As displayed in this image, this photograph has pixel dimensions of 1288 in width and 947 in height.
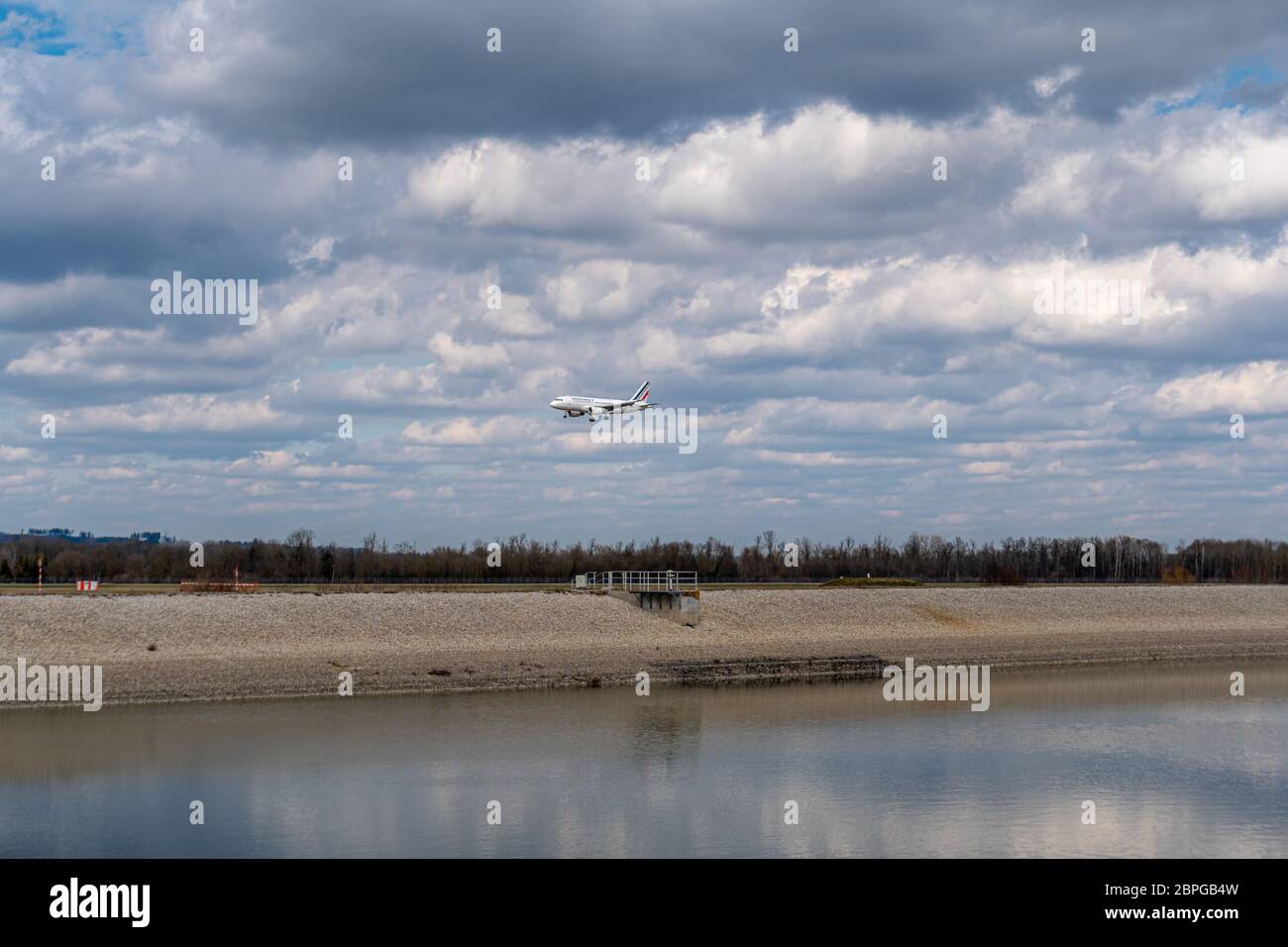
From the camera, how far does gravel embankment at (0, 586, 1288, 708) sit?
4922 centimetres

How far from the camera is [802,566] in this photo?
156750 mm

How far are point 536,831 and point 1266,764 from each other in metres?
21.9

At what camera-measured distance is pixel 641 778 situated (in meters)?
32.2

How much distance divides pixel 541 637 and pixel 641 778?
28556 millimetres

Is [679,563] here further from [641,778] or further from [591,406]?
[641,778]
